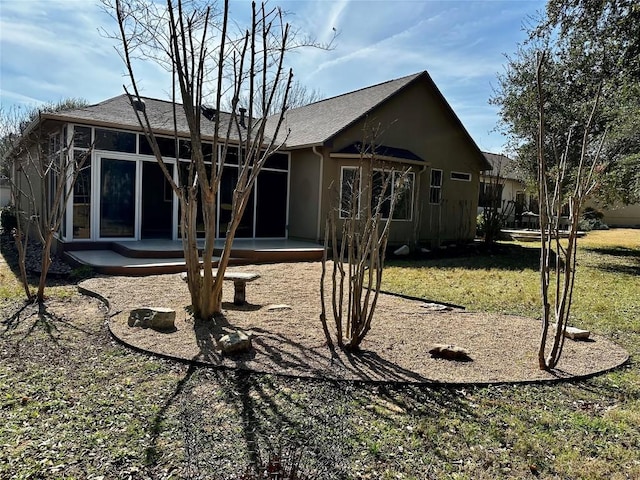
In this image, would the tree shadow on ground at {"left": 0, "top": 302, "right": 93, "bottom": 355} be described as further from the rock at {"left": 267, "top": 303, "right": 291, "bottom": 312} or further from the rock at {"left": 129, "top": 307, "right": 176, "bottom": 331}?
the rock at {"left": 267, "top": 303, "right": 291, "bottom": 312}

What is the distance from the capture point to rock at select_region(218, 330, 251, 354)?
4.06 m

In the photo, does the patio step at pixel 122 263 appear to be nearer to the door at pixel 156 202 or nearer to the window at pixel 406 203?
the door at pixel 156 202

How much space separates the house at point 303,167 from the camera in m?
10.3

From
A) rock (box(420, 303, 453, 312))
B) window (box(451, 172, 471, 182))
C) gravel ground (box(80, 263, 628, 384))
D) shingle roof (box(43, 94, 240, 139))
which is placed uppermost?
shingle roof (box(43, 94, 240, 139))

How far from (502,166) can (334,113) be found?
15.8m

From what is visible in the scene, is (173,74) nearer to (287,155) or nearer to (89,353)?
(89,353)

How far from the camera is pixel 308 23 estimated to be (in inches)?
243

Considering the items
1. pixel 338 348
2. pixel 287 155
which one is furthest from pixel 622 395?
pixel 287 155

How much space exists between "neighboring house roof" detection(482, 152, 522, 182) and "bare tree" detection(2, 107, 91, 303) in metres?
12.5

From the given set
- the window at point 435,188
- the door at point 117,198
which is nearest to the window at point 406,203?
the window at point 435,188

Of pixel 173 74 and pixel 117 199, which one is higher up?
pixel 173 74

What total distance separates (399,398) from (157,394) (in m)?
1.76

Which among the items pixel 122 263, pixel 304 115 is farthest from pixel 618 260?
pixel 122 263

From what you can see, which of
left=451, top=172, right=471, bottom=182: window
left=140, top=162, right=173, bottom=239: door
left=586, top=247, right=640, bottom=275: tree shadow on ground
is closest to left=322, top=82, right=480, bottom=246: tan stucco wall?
left=451, top=172, right=471, bottom=182: window
